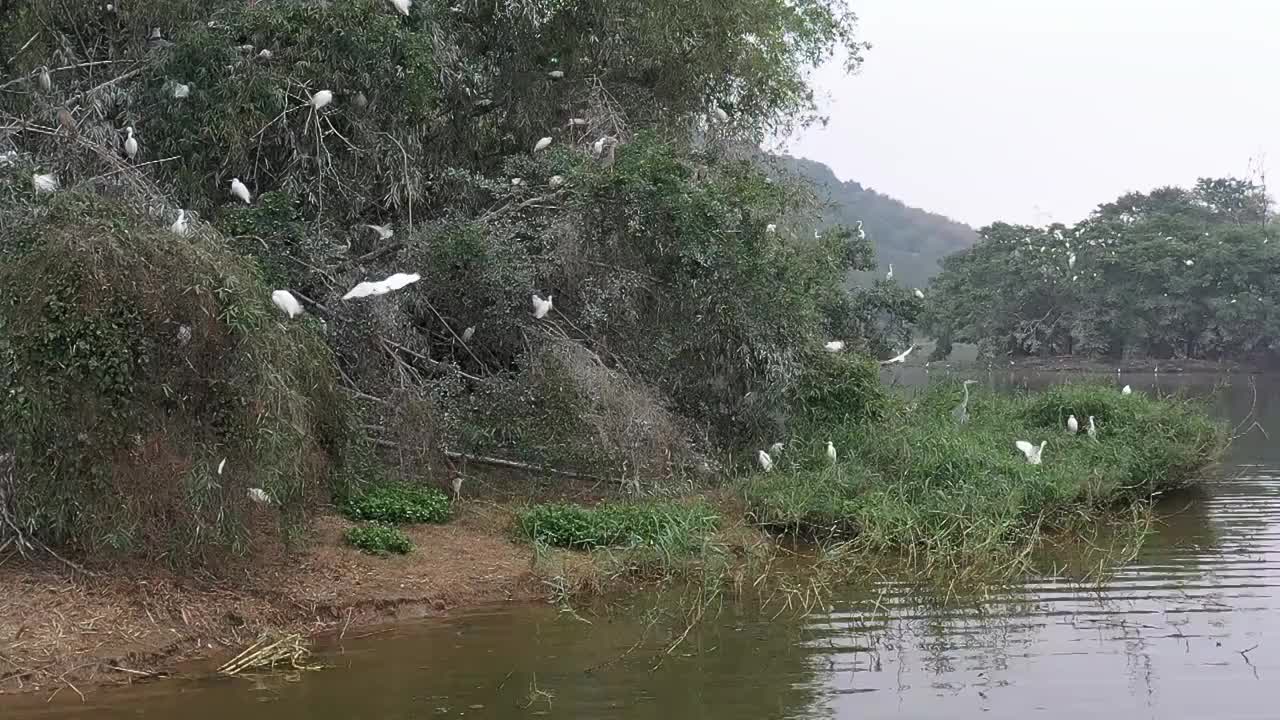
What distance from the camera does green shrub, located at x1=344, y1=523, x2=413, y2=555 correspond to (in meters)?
6.87

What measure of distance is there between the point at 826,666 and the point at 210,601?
318 centimetres

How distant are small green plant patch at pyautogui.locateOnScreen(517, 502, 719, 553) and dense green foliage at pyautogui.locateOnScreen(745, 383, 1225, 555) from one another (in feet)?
3.75

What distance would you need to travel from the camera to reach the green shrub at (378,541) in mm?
6867

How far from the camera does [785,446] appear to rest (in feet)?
31.3

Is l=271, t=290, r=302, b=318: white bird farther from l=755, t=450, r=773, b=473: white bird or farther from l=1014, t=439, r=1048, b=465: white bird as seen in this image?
l=1014, t=439, r=1048, b=465: white bird

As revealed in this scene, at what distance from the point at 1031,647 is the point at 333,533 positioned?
4201mm

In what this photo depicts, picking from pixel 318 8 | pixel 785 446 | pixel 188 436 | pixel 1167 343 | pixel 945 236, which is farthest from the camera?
pixel 945 236

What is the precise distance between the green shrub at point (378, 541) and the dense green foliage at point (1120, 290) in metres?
27.2

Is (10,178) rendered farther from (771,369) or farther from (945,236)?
(945,236)

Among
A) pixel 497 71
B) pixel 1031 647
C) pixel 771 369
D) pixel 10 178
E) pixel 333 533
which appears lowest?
pixel 1031 647

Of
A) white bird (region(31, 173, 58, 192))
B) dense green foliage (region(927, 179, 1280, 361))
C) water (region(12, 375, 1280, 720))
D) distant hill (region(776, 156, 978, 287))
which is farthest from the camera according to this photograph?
distant hill (region(776, 156, 978, 287))

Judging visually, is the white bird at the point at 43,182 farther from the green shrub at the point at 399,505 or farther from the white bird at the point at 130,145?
the green shrub at the point at 399,505

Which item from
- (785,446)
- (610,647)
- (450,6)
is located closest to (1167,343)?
(785,446)

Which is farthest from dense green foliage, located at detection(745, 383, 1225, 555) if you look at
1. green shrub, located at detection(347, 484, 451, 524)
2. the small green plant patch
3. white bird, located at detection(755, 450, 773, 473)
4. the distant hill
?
the distant hill
